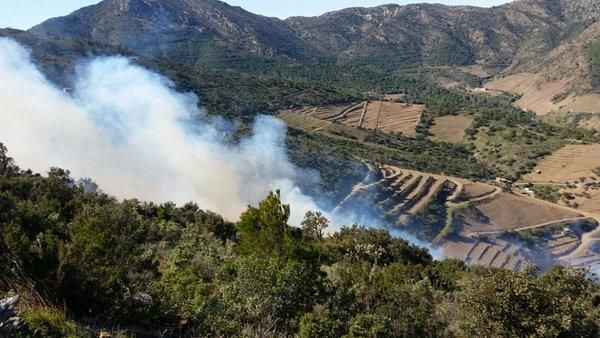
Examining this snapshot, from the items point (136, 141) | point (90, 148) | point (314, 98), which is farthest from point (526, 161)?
point (90, 148)

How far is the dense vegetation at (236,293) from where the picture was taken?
10.0 metres

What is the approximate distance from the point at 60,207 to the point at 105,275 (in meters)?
22.6

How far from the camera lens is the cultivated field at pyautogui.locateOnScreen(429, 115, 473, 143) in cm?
13975

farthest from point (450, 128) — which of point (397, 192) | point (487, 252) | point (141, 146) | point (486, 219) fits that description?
point (141, 146)

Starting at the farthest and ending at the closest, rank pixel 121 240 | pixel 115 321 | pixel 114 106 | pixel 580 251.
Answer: pixel 114 106 → pixel 580 251 → pixel 121 240 → pixel 115 321

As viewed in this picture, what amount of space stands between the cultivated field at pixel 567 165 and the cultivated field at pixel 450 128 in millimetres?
27435

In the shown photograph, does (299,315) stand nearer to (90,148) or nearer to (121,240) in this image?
(121,240)

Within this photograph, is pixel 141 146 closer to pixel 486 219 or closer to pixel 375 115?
pixel 486 219

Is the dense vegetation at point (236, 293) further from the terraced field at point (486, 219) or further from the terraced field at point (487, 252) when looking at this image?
the terraced field at point (486, 219)

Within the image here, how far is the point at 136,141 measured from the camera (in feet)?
315

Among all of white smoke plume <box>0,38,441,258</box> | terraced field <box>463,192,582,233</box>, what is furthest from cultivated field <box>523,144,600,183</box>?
white smoke plume <box>0,38,441,258</box>

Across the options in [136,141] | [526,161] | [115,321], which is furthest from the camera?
[526,161]

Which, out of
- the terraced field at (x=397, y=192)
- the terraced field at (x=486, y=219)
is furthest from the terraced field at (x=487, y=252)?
the terraced field at (x=397, y=192)

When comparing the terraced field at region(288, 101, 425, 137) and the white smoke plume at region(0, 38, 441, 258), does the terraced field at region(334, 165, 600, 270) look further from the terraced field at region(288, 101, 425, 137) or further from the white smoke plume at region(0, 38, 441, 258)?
the terraced field at region(288, 101, 425, 137)
